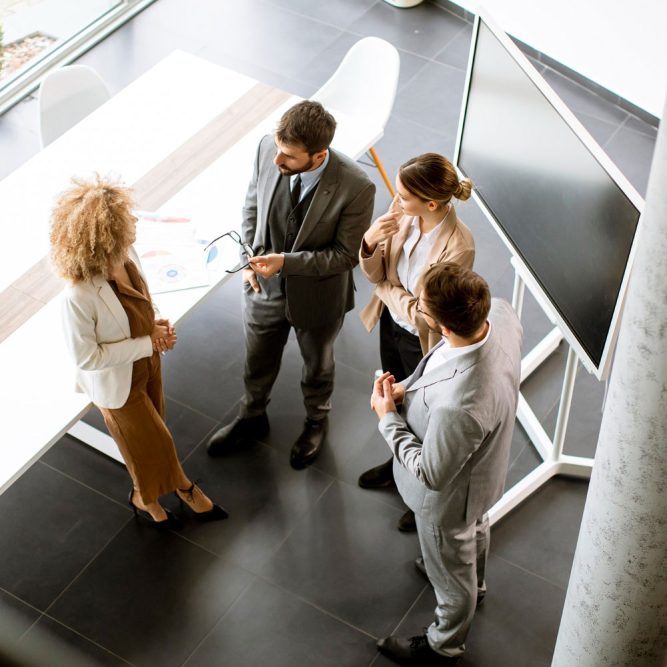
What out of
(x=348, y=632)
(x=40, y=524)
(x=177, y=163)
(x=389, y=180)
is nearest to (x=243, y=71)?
(x=389, y=180)

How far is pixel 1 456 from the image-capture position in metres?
3.13

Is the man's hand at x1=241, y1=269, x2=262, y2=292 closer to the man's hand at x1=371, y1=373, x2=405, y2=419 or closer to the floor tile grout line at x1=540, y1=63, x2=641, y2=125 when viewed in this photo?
the man's hand at x1=371, y1=373, x2=405, y2=419

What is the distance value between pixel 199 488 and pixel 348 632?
0.88 metres

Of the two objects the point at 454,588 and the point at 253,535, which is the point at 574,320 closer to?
the point at 454,588

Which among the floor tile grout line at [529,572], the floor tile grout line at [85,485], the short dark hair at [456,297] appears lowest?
the floor tile grout line at [529,572]

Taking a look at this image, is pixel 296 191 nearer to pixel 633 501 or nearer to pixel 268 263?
pixel 268 263

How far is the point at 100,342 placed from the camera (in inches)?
120

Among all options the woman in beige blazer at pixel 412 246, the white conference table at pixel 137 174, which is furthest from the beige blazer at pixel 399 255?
the white conference table at pixel 137 174

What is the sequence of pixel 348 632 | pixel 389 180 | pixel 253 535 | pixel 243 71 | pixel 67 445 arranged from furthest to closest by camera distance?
pixel 243 71 < pixel 389 180 < pixel 67 445 < pixel 253 535 < pixel 348 632

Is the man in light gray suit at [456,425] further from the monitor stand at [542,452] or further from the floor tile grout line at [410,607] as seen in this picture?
the monitor stand at [542,452]

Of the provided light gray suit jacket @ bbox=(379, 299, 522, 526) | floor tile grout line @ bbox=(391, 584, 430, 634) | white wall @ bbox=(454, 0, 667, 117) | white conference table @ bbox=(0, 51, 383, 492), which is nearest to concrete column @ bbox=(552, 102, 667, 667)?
light gray suit jacket @ bbox=(379, 299, 522, 526)

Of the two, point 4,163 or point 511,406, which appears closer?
point 511,406

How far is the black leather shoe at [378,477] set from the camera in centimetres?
401

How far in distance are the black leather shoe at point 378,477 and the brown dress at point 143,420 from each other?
796mm
